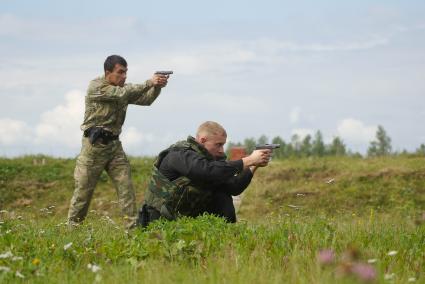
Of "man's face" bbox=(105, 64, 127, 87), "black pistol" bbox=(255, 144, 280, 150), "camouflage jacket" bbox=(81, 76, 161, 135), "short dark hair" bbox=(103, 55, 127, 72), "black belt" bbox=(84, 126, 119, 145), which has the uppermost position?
"short dark hair" bbox=(103, 55, 127, 72)

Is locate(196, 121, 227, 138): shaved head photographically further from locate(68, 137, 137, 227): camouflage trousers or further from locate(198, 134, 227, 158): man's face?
locate(68, 137, 137, 227): camouflage trousers

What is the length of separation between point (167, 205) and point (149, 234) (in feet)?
4.43

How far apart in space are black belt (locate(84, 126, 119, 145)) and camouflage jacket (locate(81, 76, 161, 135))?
7 cm

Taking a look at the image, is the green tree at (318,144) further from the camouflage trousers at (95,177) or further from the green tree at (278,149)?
the camouflage trousers at (95,177)

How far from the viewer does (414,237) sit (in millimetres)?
6352

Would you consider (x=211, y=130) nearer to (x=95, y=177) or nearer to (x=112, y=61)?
(x=112, y=61)

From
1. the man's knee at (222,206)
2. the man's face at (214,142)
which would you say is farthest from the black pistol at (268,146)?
the man's knee at (222,206)

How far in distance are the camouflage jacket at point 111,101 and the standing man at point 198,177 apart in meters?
1.88

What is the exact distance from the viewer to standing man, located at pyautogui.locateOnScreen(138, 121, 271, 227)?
692 cm

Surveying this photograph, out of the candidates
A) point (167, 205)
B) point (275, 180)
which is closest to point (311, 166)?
point (275, 180)

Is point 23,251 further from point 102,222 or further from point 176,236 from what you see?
point 102,222

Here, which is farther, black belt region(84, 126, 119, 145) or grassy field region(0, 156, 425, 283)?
black belt region(84, 126, 119, 145)

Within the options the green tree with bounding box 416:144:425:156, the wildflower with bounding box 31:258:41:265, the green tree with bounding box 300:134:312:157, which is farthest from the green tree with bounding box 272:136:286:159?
the wildflower with bounding box 31:258:41:265

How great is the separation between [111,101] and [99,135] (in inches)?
18.3
